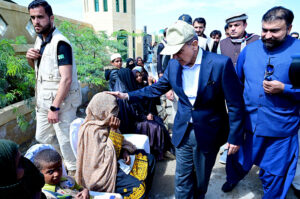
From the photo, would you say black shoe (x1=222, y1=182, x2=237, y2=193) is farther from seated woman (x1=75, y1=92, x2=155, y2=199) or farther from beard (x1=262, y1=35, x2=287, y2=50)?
beard (x1=262, y1=35, x2=287, y2=50)

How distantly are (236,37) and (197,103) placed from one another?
1.82m

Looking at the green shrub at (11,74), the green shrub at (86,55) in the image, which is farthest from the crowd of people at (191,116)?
the green shrub at (86,55)

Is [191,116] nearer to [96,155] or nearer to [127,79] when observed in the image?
[96,155]

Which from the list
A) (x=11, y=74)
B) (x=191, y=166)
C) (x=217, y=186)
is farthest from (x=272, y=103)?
(x=11, y=74)

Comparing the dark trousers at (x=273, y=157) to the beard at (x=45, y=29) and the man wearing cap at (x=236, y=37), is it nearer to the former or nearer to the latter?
the man wearing cap at (x=236, y=37)

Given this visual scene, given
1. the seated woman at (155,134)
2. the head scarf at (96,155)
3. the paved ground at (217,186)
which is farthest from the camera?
the seated woman at (155,134)

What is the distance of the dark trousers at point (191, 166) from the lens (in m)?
1.83

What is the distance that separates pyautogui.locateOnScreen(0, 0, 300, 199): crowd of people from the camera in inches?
63.5

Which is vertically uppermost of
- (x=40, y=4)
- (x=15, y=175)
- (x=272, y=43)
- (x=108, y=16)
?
(x=108, y=16)

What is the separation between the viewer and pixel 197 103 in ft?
5.58

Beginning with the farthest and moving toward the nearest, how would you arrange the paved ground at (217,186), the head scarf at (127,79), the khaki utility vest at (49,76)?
the head scarf at (127,79), the paved ground at (217,186), the khaki utility vest at (49,76)

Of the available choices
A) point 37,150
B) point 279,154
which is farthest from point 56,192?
point 279,154

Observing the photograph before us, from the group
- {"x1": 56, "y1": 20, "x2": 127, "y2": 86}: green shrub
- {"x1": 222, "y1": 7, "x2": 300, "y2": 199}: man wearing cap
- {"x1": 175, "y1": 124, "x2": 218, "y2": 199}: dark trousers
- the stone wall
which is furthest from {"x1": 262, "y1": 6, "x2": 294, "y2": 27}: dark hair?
{"x1": 56, "y1": 20, "x2": 127, "y2": 86}: green shrub

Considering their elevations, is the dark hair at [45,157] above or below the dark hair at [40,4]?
below
